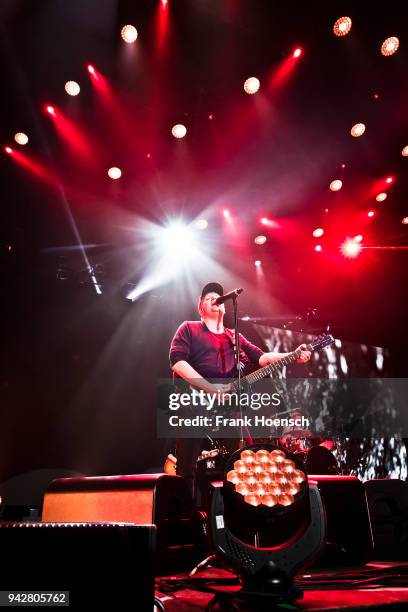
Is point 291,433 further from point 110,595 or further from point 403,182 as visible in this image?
point 110,595

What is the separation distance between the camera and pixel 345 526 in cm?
199

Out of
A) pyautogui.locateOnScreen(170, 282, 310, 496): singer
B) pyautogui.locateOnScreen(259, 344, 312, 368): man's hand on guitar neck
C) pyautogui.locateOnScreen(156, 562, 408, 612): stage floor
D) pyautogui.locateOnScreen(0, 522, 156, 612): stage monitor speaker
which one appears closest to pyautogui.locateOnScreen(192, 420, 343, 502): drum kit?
pyautogui.locateOnScreen(170, 282, 310, 496): singer

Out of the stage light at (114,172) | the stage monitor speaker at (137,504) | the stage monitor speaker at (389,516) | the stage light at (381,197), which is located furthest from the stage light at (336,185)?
the stage monitor speaker at (137,504)

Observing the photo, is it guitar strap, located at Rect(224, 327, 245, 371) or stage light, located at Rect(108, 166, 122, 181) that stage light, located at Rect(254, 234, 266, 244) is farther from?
stage light, located at Rect(108, 166, 122, 181)

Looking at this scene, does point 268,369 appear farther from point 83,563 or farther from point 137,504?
point 83,563

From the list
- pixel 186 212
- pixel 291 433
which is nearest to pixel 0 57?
pixel 186 212

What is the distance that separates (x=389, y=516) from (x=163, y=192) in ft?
13.0

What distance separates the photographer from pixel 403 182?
196 inches

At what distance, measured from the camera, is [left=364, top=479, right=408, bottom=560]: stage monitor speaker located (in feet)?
7.45

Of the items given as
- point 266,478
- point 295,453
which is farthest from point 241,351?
point 266,478

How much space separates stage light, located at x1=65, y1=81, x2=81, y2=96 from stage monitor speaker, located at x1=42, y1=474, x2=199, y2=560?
10.7ft

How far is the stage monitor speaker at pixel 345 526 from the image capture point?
6.46 feet

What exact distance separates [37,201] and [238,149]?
2.43 metres

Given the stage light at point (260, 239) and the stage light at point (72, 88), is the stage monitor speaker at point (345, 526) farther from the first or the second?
the stage light at point (260, 239)
